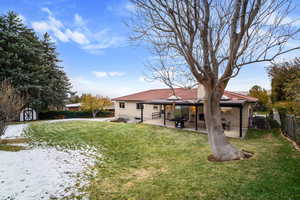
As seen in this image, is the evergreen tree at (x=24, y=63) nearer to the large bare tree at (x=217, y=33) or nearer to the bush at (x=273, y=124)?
the large bare tree at (x=217, y=33)

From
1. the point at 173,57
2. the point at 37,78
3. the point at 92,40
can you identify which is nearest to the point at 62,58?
the point at 37,78

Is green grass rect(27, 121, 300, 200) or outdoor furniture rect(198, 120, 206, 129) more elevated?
outdoor furniture rect(198, 120, 206, 129)

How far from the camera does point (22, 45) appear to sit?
16.9 meters

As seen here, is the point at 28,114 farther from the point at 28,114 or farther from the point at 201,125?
the point at 201,125

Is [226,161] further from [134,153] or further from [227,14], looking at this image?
[227,14]

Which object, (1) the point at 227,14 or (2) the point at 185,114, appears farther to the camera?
(2) the point at 185,114

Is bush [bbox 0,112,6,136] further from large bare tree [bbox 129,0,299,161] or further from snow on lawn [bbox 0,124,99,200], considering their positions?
large bare tree [bbox 129,0,299,161]

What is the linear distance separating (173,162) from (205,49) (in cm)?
449

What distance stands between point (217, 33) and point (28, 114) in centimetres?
2455

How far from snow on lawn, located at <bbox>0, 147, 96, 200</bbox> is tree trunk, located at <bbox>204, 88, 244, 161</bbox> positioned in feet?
15.6

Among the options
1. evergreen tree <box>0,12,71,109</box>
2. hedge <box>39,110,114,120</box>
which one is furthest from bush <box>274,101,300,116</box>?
hedge <box>39,110,114,120</box>

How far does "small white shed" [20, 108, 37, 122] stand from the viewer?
19.8m

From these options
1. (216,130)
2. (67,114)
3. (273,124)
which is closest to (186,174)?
(216,130)

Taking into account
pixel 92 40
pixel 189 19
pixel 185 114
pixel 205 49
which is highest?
pixel 92 40
